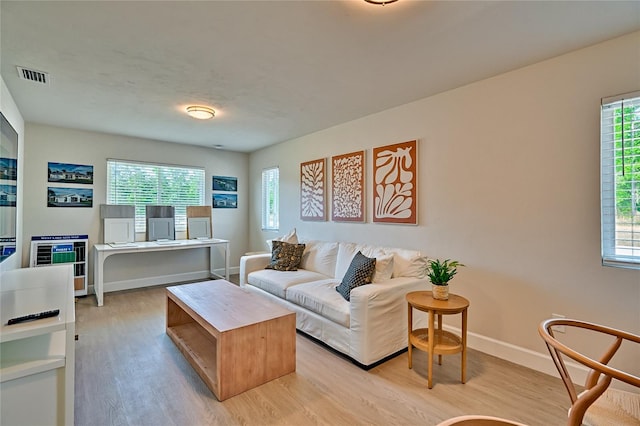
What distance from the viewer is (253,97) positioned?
10.1 feet

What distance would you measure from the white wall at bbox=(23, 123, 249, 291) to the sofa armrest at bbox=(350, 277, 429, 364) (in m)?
3.94

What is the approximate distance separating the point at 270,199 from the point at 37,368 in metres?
4.40

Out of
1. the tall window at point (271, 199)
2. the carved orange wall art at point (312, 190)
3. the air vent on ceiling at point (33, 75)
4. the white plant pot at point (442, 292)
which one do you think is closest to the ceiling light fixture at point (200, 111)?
the air vent on ceiling at point (33, 75)

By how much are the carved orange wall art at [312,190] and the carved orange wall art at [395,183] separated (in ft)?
3.15

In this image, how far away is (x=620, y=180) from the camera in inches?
79.6

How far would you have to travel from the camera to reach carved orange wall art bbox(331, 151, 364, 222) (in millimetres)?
3758

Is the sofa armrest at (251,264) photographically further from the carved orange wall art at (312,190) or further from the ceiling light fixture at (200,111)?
the ceiling light fixture at (200,111)

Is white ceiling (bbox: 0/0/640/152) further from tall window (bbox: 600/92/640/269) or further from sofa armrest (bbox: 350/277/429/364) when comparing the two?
sofa armrest (bbox: 350/277/429/364)

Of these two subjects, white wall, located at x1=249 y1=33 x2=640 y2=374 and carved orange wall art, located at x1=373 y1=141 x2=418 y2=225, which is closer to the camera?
white wall, located at x1=249 y1=33 x2=640 y2=374

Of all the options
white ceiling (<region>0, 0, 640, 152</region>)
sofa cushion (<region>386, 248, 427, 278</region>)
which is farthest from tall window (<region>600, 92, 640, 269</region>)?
sofa cushion (<region>386, 248, 427, 278</region>)

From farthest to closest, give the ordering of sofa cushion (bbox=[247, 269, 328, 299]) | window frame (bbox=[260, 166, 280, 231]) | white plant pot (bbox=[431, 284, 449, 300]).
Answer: window frame (bbox=[260, 166, 280, 231]), sofa cushion (bbox=[247, 269, 328, 299]), white plant pot (bbox=[431, 284, 449, 300])

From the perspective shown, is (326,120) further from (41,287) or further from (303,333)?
(41,287)

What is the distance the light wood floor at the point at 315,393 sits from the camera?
1.83 meters

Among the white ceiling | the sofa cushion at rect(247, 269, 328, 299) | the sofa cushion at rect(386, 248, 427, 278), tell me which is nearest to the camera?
the white ceiling
